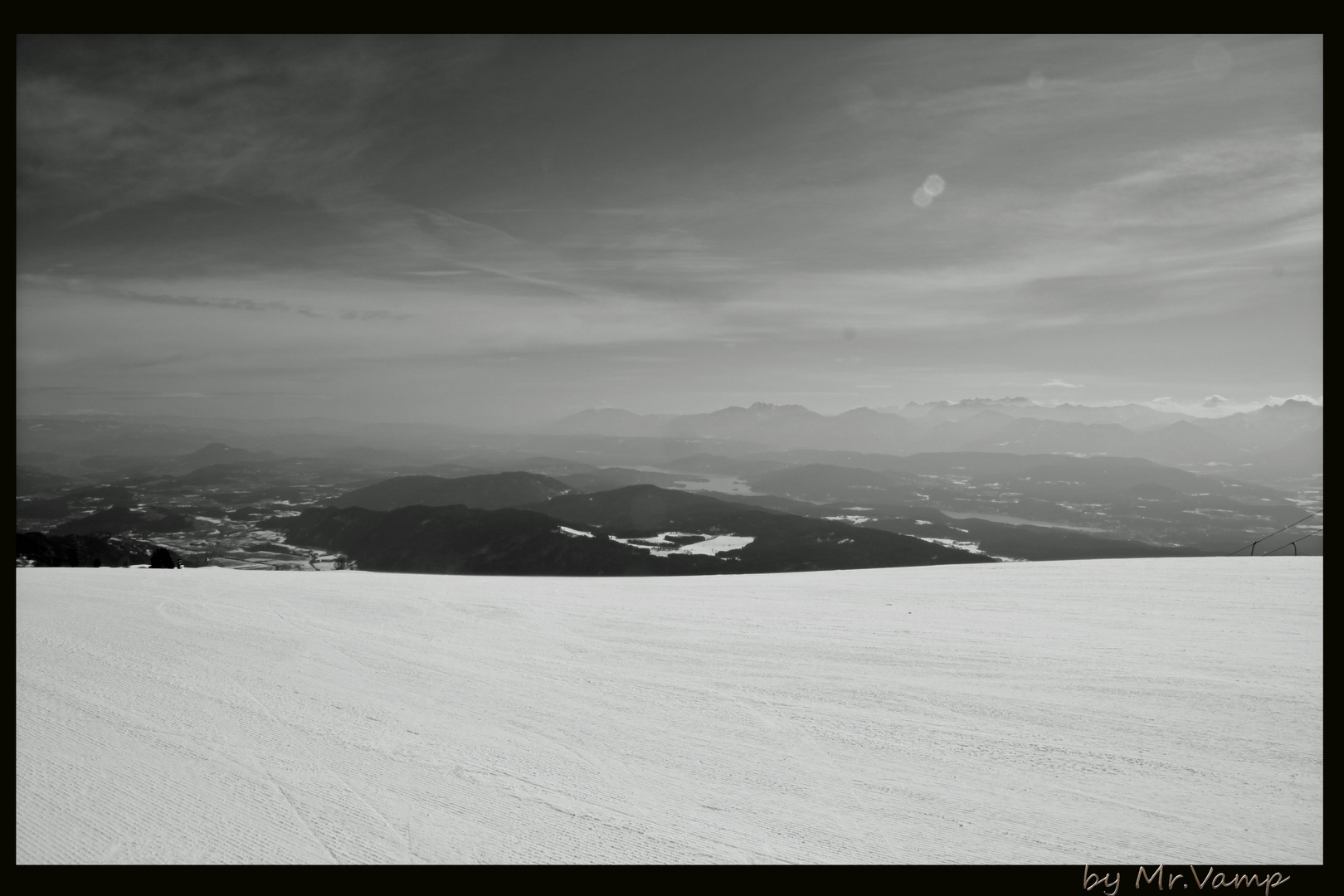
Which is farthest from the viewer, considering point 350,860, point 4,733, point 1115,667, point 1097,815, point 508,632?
point 508,632

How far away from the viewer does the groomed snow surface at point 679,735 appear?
5.01 meters

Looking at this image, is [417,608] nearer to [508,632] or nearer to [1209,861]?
[508,632]

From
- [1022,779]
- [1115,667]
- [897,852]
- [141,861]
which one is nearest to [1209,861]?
[1022,779]

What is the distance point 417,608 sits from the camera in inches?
465

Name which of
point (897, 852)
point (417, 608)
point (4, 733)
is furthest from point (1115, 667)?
point (4, 733)

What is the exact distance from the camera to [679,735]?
21.3 ft

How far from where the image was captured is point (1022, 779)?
18.6ft

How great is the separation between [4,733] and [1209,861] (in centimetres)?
1035

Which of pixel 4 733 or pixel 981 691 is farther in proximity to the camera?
pixel 981 691

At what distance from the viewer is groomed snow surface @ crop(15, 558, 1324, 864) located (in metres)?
5.01

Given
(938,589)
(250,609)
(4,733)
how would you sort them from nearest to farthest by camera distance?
(4,733) → (250,609) → (938,589)

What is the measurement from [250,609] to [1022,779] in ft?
39.2

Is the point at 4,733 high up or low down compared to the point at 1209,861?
up

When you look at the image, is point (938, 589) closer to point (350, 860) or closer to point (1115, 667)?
point (1115, 667)
